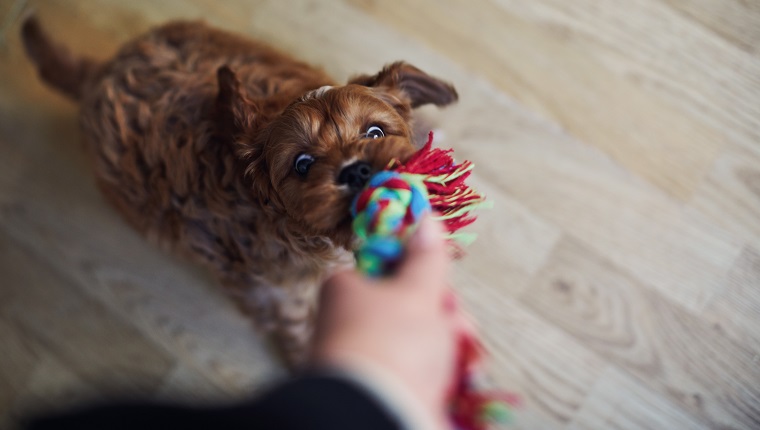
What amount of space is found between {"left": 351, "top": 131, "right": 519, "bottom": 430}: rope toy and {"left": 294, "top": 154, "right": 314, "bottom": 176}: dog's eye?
0.19 meters

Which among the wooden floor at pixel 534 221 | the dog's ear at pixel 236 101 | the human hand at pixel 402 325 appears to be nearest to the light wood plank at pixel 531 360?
the wooden floor at pixel 534 221

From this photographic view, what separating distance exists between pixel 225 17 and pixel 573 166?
1274 millimetres

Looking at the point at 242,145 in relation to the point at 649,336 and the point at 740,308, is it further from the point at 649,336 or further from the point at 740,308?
the point at 740,308

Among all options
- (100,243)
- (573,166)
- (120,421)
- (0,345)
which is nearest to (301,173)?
(120,421)

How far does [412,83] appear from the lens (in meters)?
1.28

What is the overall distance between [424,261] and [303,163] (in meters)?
0.47

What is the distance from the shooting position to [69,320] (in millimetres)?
1811

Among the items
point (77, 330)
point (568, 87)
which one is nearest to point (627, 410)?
point (568, 87)

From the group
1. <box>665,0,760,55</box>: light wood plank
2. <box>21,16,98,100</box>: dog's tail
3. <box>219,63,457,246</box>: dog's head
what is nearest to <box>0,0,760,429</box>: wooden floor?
<box>665,0,760,55</box>: light wood plank

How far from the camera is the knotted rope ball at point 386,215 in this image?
0.74 m

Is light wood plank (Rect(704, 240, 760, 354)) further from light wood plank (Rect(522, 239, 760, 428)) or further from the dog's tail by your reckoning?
the dog's tail

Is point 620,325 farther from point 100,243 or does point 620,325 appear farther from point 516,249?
point 100,243

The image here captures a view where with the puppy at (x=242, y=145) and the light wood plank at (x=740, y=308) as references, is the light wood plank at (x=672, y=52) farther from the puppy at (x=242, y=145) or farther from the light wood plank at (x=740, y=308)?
the puppy at (x=242, y=145)

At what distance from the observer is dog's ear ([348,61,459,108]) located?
47.6 inches
